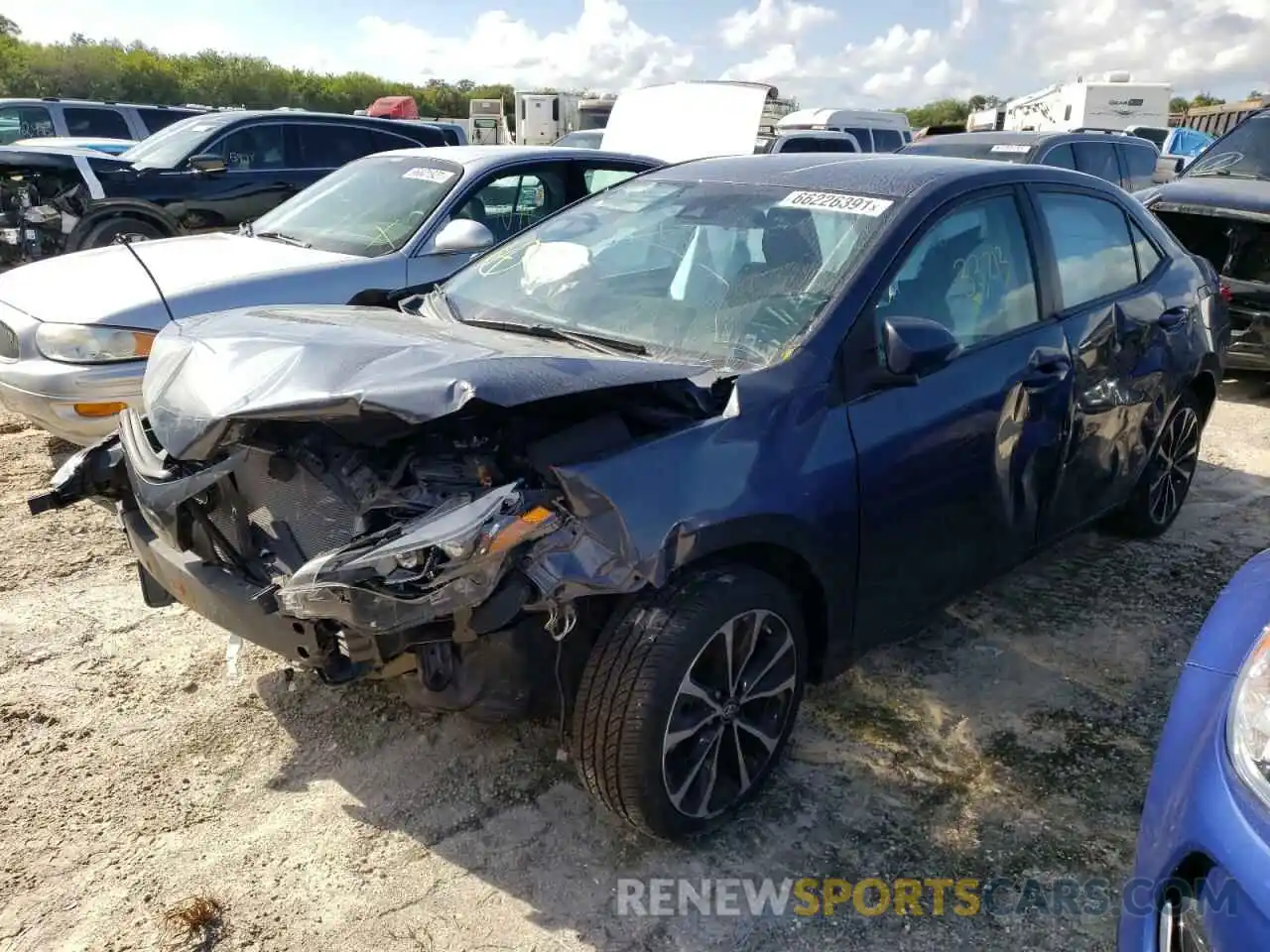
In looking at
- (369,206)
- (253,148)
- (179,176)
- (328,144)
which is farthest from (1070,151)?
(179,176)

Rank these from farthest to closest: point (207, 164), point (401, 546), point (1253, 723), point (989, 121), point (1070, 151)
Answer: point (989, 121) < point (1070, 151) < point (207, 164) < point (401, 546) < point (1253, 723)

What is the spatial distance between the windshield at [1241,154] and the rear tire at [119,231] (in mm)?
8549

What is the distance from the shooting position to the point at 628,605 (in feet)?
7.91

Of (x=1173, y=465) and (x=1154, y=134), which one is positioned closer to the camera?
(x=1173, y=465)

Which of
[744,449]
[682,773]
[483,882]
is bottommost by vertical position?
[483,882]

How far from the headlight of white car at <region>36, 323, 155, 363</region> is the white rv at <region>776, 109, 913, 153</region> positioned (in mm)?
14925

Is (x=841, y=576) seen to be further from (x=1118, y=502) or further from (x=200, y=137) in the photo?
(x=200, y=137)

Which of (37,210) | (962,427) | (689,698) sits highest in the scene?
(37,210)

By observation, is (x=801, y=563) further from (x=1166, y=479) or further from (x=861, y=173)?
(x=1166, y=479)

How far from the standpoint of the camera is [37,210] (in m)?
8.04

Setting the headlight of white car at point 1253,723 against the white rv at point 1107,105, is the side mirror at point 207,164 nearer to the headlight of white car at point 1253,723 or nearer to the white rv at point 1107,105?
the headlight of white car at point 1253,723

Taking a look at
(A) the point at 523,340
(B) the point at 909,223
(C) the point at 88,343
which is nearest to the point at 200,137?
(C) the point at 88,343

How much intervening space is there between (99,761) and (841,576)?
222cm

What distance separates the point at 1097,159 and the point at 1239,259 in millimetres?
4934
